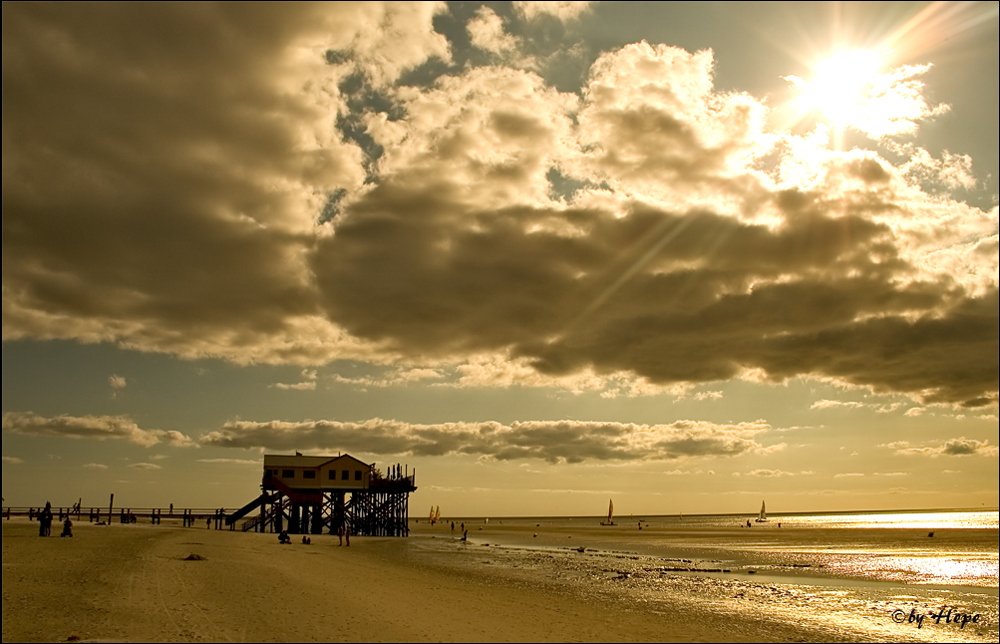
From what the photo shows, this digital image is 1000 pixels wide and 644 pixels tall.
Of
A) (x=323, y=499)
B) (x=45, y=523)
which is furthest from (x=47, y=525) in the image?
(x=323, y=499)

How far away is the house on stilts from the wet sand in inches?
1260

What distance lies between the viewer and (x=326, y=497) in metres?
66.9

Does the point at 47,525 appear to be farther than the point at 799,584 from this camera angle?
Yes

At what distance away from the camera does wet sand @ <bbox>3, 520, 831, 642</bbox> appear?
629 inches

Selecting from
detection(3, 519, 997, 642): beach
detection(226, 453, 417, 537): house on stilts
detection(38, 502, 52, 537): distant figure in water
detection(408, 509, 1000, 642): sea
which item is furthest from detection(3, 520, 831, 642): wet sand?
detection(226, 453, 417, 537): house on stilts

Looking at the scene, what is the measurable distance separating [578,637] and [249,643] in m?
8.03

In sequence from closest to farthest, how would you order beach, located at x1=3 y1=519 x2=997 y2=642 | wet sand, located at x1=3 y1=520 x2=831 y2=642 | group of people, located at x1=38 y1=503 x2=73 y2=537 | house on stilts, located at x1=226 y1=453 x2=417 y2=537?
wet sand, located at x1=3 y1=520 x2=831 y2=642 → beach, located at x1=3 y1=519 x2=997 y2=642 → group of people, located at x1=38 y1=503 x2=73 y2=537 → house on stilts, located at x1=226 y1=453 x2=417 y2=537

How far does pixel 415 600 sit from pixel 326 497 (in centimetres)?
4771

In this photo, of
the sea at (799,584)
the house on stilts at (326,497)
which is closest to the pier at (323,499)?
the house on stilts at (326,497)

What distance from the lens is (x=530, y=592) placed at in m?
26.2

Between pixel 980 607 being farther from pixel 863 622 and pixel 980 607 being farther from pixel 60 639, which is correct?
pixel 60 639

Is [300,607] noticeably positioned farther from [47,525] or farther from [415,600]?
[47,525]

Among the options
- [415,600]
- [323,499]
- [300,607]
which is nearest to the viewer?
[300,607]

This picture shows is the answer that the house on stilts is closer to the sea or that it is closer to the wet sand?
the sea
